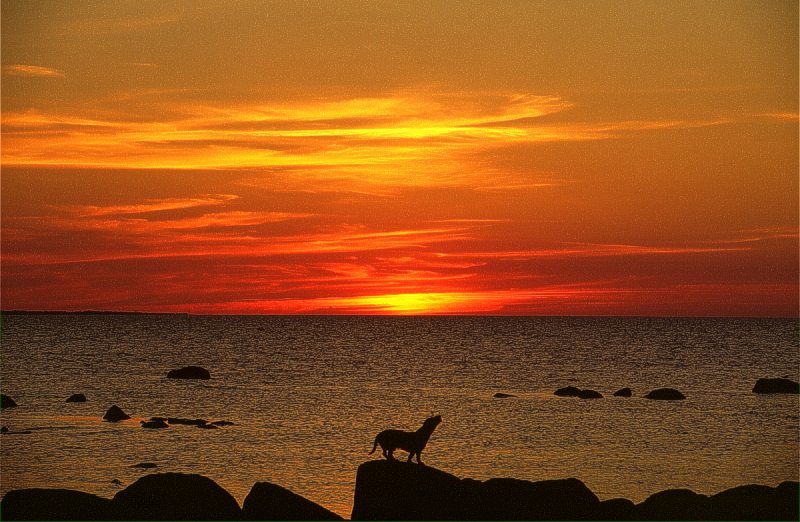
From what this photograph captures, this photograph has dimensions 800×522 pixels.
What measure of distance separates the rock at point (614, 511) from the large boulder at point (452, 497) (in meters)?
0.17

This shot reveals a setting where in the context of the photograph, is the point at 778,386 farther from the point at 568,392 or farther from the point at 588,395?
the point at 568,392

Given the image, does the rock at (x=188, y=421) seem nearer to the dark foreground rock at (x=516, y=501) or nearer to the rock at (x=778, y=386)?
the dark foreground rock at (x=516, y=501)

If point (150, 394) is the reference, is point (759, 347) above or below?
above

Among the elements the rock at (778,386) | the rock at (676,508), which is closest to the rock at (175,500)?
the rock at (676,508)

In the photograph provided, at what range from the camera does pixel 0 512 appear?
25.3 m

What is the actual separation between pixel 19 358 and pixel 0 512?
9381 cm

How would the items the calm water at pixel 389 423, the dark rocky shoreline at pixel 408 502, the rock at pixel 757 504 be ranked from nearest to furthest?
the dark rocky shoreline at pixel 408 502 < the rock at pixel 757 504 < the calm water at pixel 389 423

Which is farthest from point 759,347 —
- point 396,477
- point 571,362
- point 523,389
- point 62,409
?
point 396,477

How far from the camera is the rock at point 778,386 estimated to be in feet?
236

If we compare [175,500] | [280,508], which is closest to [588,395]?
[280,508]

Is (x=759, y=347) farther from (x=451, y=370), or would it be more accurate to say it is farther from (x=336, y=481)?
(x=336, y=481)

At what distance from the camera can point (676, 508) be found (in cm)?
2584

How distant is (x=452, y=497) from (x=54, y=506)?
10.1 metres

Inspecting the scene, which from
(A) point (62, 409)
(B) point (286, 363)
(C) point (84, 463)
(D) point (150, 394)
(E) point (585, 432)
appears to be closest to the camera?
(C) point (84, 463)
